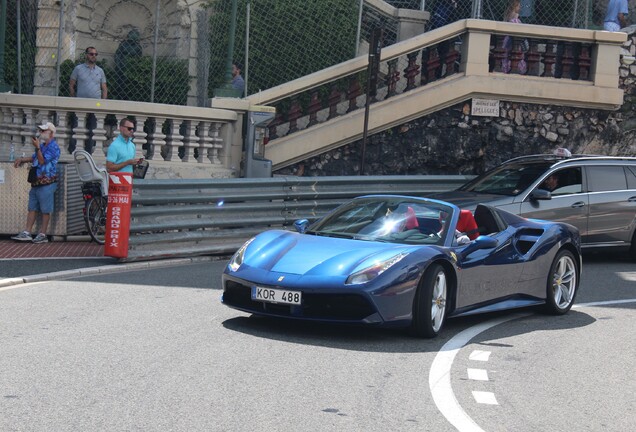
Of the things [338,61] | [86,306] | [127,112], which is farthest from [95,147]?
[86,306]

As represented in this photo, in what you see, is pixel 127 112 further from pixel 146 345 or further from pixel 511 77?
pixel 146 345

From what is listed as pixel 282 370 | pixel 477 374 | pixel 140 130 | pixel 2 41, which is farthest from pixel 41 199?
pixel 477 374

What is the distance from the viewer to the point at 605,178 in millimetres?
16578

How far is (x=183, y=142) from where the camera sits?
1859cm

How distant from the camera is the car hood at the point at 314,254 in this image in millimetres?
A: 9391

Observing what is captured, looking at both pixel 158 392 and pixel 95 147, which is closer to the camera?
pixel 158 392

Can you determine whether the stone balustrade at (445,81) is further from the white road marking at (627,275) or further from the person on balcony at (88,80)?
the white road marking at (627,275)

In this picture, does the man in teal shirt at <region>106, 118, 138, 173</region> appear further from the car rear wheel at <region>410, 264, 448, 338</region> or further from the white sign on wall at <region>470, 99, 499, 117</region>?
the white sign on wall at <region>470, 99, 499, 117</region>

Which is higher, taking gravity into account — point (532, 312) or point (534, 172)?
point (534, 172)

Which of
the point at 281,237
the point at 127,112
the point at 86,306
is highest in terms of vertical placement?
the point at 127,112

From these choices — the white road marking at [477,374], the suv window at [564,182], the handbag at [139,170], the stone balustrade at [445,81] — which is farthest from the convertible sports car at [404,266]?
the stone balustrade at [445,81]

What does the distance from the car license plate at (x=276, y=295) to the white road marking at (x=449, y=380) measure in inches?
47.7

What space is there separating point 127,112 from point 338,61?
510cm

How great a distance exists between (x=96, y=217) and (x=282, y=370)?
8.66 metres
